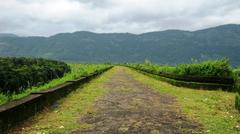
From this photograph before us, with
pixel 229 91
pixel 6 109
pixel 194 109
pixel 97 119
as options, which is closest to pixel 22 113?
pixel 6 109

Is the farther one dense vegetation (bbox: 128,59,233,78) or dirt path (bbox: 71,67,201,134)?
dense vegetation (bbox: 128,59,233,78)

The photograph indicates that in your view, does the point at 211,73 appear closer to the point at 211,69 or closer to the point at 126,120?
the point at 211,69

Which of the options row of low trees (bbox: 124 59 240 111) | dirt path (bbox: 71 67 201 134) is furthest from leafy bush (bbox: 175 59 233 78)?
dirt path (bbox: 71 67 201 134)

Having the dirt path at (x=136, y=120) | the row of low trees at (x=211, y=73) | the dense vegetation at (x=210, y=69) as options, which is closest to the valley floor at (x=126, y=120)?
the dirt path at (x=136, y=120)

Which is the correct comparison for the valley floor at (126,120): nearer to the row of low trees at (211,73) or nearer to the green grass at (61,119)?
the green grass at (61,119)

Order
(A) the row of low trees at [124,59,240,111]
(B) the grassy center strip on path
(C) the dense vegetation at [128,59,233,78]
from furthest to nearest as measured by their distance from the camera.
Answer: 1. (C) the dense vegetation at [128,59,233,78]
2. (A) the row of low trees at [124,59,240,111]
3. (B) the grassy center strip on path

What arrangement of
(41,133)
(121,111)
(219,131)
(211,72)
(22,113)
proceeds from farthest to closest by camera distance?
(211,72)
(121,111)
(22,113)
(219,131)
(41,133)

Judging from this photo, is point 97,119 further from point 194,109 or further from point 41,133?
point 194,109

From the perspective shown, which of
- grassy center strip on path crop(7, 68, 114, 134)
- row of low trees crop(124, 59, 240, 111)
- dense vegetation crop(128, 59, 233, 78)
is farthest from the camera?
dense vegetation crop(128, 59, 233, 78)

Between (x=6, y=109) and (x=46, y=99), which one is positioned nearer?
(x=6, y=109)

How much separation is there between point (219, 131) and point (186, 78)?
1828 centimetres

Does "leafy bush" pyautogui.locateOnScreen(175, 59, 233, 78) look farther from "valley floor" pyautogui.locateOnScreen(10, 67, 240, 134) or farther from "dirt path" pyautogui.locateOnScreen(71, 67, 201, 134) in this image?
"dirt path" pyautogui.locateOnScreen(71, 67, 201, 134)

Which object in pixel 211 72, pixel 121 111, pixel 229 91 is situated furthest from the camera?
pixel 211 72

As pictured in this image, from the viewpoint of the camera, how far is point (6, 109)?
28.6ft
